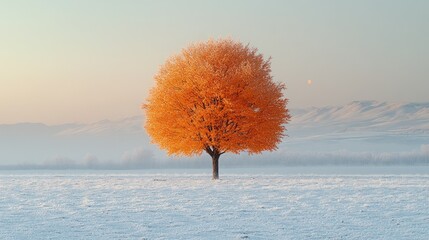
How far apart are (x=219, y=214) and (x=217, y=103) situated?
23.6 m

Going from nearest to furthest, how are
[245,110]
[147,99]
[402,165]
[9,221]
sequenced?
[9,221]
[245,110]
[147,99]
[402,165]

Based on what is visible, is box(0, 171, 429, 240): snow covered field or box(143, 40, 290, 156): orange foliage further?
box(143, 40, 290, 156): orange foliage

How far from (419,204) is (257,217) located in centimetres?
917

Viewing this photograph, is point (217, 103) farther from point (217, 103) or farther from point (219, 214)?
point (219, 214)

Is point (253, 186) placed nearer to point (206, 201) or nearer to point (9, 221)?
point (206, 201)

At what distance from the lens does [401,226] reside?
19.8m

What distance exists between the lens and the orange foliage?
1752 inches

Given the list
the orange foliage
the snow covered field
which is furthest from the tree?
the snow covered field

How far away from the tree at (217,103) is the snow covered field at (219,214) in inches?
436

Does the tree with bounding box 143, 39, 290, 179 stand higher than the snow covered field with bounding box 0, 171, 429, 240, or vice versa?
the tree with bounding box 143, 39, 290, 179

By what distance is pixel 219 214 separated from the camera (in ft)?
74.5

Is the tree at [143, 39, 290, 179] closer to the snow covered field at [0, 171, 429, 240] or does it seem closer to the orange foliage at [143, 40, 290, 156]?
the orange foliage at [143, 40, 290, 156]

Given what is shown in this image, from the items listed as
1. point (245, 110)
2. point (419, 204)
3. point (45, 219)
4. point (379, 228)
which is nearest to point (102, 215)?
point (45, 219)

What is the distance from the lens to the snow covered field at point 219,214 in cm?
1861
